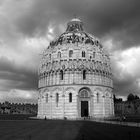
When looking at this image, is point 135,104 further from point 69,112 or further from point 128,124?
point 128,124

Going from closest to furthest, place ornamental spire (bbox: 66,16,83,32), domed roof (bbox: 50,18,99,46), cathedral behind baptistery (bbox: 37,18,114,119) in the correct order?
cathedral behind baptistery (bbox: 37,18,114,119)
domed roof (bbox: 50,18,99,46)
ornamental spire (bbox: 66,16,83,32)

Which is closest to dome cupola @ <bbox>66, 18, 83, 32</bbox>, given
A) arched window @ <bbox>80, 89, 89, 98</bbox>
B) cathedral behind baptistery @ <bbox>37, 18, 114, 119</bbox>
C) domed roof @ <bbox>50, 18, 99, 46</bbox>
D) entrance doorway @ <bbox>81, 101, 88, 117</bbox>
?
domed roof @ <bbox>50, 18, 99, 46</bbox>

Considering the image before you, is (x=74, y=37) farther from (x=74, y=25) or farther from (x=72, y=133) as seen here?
(x=72, y=133)

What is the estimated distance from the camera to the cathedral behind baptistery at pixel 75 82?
6750cm

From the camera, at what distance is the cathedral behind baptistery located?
67500mm

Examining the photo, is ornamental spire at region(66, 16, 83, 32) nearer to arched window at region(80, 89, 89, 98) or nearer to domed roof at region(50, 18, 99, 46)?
domed roof at region(50, 18, 99, 46)

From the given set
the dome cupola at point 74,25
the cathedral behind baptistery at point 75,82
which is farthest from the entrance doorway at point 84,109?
the dome cupola at point 74,25

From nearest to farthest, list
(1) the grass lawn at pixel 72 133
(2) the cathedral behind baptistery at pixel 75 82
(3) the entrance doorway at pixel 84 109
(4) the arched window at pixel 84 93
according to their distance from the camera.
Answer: (1) the grass lawn at pixel 72 133, (2) the cathedral behind baptistery at pixel 75 82, (3) the entrance doorway at pixel 84 109, (4) the arched window at pixel 84 93

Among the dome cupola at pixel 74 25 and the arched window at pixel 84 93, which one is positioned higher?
the dome cupola at pixel 74 25

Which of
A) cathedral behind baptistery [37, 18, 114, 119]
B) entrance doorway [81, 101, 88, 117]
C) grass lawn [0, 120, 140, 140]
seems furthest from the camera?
entrance doorway [81, 101, 88, 117]

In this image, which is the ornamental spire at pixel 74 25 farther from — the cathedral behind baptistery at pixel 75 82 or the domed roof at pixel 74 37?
the cathedral behind baptistery at pixel 75 82

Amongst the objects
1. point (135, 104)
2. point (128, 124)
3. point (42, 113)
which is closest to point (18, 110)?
point (135, 104)

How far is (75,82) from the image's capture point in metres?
67.7

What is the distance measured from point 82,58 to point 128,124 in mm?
34380
